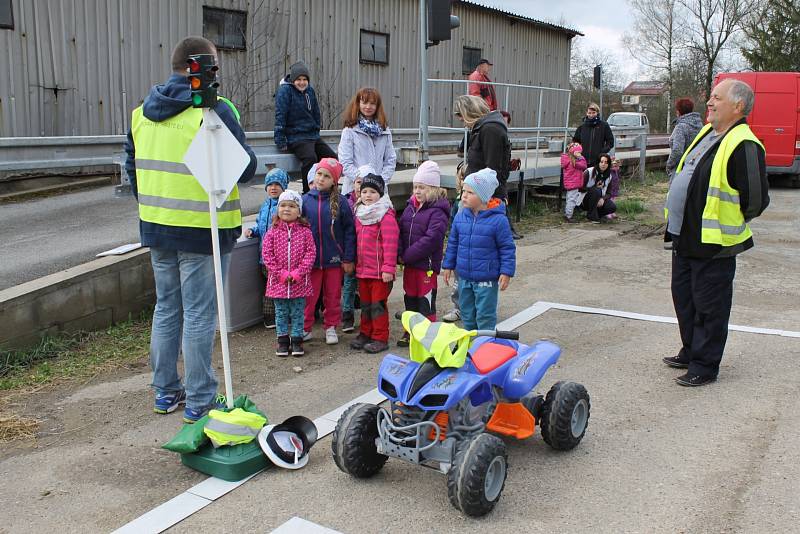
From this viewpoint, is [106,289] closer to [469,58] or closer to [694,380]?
[694,380]

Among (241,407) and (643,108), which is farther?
(643,108)

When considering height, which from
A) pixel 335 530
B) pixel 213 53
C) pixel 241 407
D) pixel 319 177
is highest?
pixel 213 53

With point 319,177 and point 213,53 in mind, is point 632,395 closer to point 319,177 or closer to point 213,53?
point 319,177

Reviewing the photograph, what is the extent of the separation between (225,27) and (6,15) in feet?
13.9

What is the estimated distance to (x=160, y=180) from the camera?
443 centimetres

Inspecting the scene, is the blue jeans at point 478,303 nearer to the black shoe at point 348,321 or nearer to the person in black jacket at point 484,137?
the black shoe at point 348,321

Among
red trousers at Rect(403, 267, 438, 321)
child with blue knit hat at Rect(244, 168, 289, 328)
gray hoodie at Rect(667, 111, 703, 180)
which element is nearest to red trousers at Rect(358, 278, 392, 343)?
red trousers at Rect(403, 267, 438, 321)

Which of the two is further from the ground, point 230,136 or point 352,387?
point 230,136

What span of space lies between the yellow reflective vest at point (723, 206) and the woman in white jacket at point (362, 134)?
3091mm

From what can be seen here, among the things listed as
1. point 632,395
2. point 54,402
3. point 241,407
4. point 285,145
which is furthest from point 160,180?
point 285,145

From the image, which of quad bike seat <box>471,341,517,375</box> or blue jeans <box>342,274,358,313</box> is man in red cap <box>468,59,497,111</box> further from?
quad bike seat <box>471,341,517,375</box>

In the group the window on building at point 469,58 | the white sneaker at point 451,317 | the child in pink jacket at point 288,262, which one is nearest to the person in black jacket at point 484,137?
the white sneaker at point 451,317

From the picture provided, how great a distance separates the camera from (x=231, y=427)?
4.09 meters

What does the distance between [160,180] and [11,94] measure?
A: 8189mm
